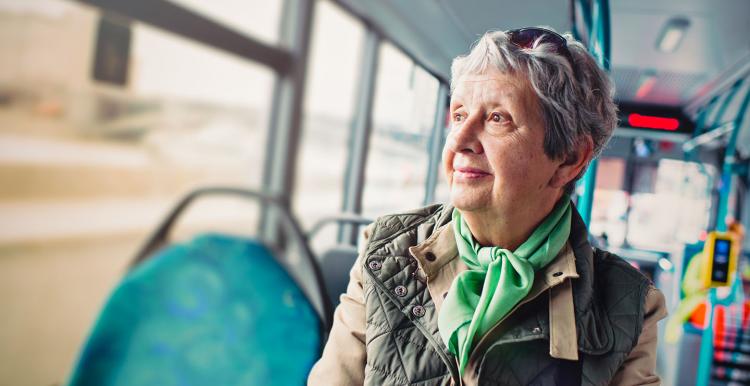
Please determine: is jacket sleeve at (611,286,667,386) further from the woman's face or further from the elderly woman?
the woman's face

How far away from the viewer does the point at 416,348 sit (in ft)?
3.85

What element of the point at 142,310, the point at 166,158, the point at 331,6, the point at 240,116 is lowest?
the point at 142,310

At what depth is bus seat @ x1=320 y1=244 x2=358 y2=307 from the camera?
1.83 meters

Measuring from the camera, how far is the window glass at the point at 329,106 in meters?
1.56

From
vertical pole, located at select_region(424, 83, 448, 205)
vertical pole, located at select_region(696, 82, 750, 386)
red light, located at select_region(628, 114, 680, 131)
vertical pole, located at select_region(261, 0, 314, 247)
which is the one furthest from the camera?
vertical pole, located at select_region(696, 82, 750, 386)

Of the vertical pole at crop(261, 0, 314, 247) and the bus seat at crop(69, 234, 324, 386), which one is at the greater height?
the vertical pole at crop(261, 0, 314, 247)

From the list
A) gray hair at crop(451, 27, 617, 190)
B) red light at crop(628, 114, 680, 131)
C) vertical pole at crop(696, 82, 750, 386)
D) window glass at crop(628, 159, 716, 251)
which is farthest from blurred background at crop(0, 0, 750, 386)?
window glass at crop(628, 159, 716, 251)

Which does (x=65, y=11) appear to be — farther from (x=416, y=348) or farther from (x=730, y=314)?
(x=730, y=314)

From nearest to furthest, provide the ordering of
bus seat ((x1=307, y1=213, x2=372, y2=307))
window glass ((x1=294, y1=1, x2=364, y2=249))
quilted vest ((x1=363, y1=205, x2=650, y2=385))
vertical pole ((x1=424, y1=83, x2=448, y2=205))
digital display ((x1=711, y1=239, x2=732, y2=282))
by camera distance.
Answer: quilted vest ((x1=363, y1=205, x2=650, y2=385))
vertical pole ((x1=424, y1=83, x2=448, y2=205))
window glass ((x1=294, y1=1, x2=364, y2=249))
bus seat ((x1=307, y1=213, x2=372, y2=307))
digital display ((x1=711, y1=239, x2=732, y2=282))

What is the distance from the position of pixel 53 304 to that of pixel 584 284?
1.61m

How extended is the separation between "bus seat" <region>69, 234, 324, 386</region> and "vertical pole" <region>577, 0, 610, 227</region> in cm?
88

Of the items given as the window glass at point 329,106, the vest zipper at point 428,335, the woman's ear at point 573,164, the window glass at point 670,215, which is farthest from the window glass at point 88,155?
the window glass at point 670,215

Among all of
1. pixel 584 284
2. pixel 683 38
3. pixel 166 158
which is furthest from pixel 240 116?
pixel 683 38

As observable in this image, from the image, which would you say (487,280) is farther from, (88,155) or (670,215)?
(670,215)
